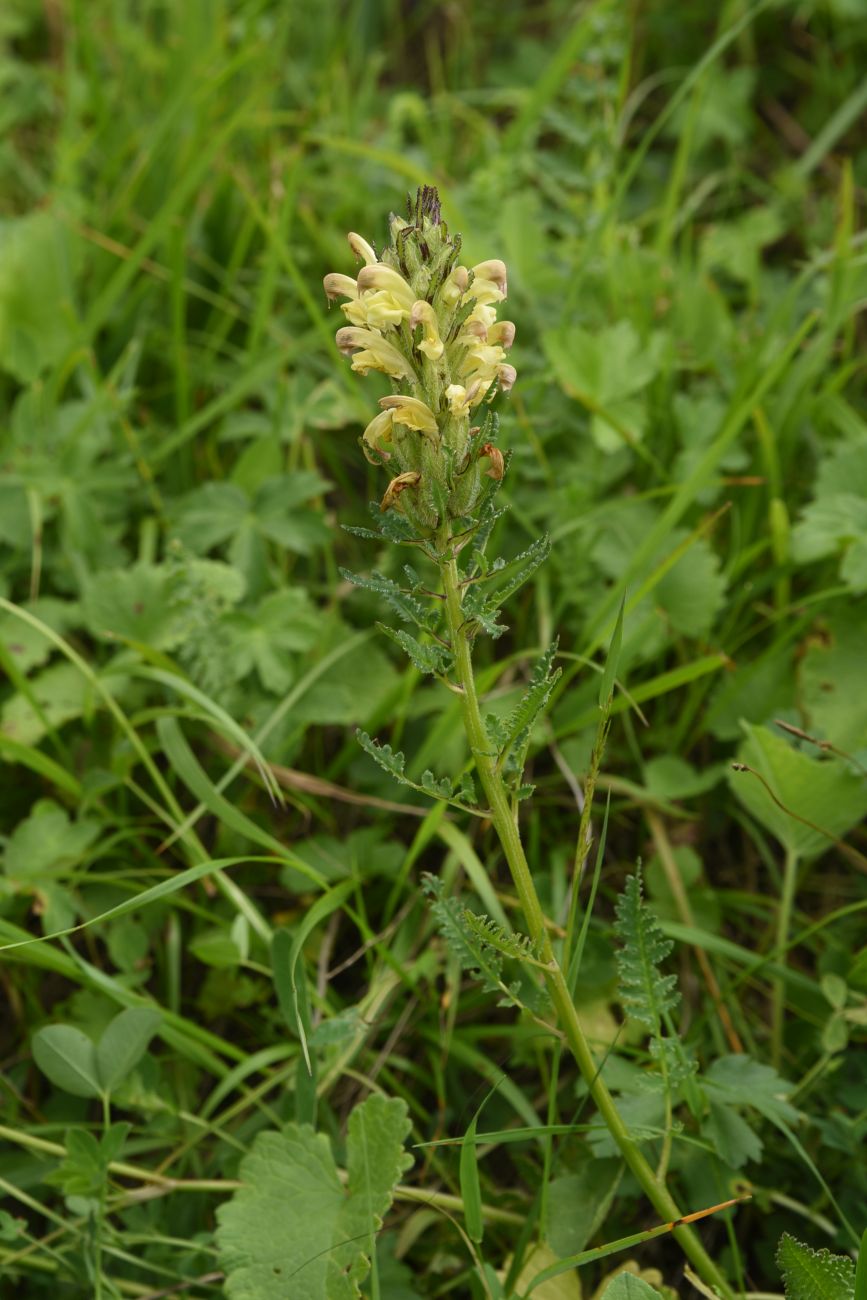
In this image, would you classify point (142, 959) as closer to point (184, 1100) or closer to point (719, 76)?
point (184, 1100)

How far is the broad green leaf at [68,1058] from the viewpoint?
1.73 meters

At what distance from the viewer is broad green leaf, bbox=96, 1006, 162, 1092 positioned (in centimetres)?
172

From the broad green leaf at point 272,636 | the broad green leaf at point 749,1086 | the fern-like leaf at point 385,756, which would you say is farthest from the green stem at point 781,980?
the broad green leaf at point 272,636

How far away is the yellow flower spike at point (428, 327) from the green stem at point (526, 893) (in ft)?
0.66

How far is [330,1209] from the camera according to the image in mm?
1618

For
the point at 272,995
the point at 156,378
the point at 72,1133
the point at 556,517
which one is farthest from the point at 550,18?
the point at 72,1133

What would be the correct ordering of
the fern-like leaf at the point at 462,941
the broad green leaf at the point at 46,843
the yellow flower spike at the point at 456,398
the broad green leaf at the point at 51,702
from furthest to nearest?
the broad green leaf at the point at 51,702 < the broad green leaf at the point at 46,843 < the fern-like leaf at the point at 462,941 < the yellow flower spike at the point at 456,398

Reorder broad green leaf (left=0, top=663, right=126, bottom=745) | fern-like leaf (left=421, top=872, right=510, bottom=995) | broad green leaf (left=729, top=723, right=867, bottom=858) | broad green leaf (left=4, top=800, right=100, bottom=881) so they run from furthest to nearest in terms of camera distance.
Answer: broad green leaf (left=0, top=663, right=126, bottom=745) → broad green leaf (left=4, top=800, right=100, bottom=881) → broad green leaf (left=729, top=723, right=867, bottom=858) → fern-like leaf (left=421, top=872, right=510, bottom=995)

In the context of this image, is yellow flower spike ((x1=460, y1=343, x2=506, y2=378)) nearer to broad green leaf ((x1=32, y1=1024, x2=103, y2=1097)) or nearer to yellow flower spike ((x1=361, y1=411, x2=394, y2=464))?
yellow flower spike ((x1=361, y1=411, x2=394, y2=464))

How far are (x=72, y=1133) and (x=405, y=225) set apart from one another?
4.34ft

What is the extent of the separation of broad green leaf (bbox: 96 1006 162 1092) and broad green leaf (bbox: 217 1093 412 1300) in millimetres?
239

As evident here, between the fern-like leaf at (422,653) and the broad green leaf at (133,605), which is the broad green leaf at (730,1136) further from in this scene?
the broad green leaf at (133,605)

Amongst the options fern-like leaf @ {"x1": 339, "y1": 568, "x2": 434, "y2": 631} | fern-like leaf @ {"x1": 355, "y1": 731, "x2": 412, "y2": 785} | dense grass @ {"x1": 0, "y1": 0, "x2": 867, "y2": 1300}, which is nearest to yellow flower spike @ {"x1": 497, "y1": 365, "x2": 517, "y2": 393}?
fern-like leaf @ {"x1": 339, "y1": 568, "x2": 434, "y2": 631}

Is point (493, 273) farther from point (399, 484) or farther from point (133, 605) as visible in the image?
point (133, 605)
